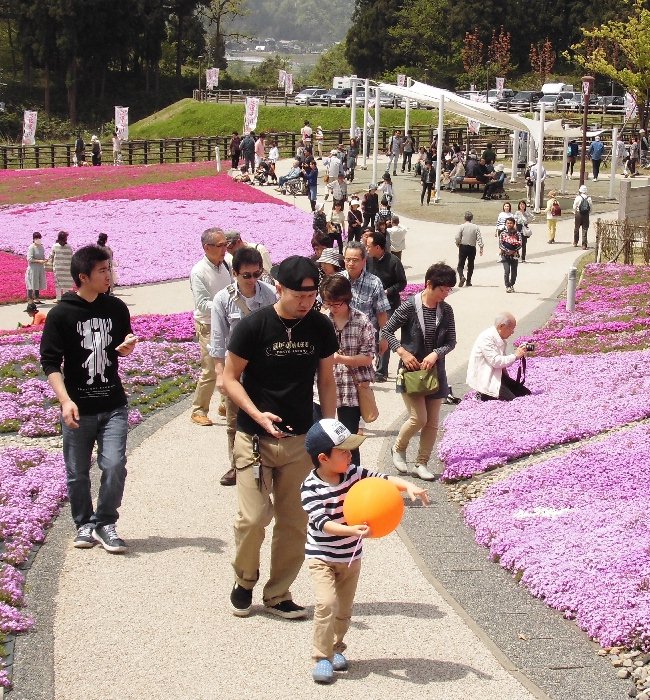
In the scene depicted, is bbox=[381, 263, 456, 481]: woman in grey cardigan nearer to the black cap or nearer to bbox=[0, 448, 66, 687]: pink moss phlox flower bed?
bbox=[0, 448, 66, 687]: pink moss phlox flower bed

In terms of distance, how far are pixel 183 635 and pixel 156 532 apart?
6.44 feet

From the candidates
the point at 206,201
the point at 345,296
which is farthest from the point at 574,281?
the point at 206,201

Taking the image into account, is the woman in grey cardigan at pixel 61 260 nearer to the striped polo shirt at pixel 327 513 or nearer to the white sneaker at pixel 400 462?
the white sneaker at pixel 400 462

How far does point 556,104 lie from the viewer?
66375mm

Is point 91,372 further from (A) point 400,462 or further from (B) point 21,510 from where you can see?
(A) point 400,462

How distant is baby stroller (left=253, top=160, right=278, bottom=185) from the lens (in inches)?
1715

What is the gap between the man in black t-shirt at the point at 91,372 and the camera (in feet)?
26.2

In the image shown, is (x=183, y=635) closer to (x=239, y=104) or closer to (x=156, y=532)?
(x=156, y=532)

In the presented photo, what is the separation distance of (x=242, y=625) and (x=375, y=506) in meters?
1.56

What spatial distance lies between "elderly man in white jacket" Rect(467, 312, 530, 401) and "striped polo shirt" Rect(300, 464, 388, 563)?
5707mm

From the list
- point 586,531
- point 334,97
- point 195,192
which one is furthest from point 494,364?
point 334,97

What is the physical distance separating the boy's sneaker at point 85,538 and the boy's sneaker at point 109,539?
0.13 ft

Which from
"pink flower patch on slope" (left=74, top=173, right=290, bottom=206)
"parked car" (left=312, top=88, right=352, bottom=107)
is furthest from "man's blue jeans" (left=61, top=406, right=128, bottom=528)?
"parked car" (left=312, top=88, right=352, bottom=107)

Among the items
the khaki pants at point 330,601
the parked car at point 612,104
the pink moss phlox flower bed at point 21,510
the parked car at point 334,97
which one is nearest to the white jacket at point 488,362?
the pink moss phlox flower bed at point 21,510
